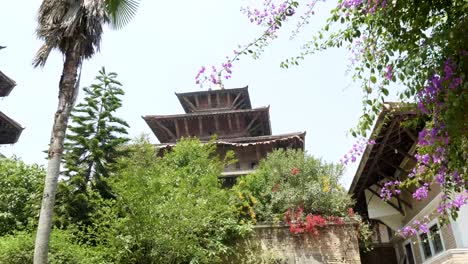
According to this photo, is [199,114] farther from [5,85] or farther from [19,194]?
[19,194]

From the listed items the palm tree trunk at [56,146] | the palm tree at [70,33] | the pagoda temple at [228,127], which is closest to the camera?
the palm tree trunk at [56,146]

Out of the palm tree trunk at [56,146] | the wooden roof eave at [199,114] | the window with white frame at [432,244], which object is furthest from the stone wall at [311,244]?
the wooden roof eave at [199,114]

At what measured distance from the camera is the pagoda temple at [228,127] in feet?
83.6

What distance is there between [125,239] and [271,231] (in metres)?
5.05

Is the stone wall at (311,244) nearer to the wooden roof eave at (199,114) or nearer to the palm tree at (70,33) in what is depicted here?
the palm tree at (70,33)

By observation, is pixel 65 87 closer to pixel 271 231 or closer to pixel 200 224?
pixel 200 224

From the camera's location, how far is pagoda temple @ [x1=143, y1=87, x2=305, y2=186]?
1003 inches

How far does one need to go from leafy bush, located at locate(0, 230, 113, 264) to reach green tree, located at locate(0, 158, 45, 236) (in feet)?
6.92

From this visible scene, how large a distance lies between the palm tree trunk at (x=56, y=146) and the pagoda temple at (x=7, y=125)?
50.3ft

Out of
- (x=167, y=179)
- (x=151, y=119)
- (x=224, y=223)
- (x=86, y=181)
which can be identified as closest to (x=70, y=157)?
(x=86, y=181)

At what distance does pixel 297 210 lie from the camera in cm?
1553

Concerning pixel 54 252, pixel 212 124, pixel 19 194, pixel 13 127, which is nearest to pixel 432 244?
pixel 54 252

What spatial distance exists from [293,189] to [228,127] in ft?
47.1

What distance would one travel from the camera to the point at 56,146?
952cm
